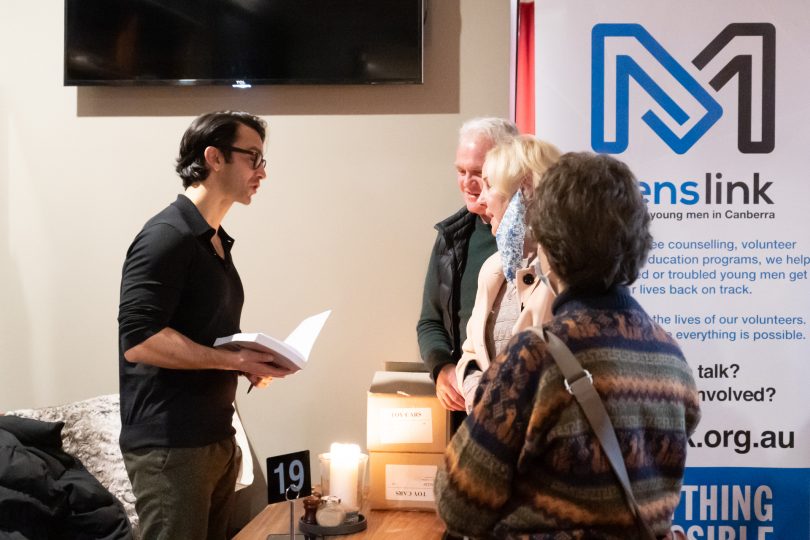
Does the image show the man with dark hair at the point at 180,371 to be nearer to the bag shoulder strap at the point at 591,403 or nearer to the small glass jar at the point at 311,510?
the small glass jar at the point at 311,510

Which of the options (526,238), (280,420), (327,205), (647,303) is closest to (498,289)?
(526,238)

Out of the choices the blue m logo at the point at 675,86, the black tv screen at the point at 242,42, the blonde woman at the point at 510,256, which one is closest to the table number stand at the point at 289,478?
the blonde woman at the point at 510,256

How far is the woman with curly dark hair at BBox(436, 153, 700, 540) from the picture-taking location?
125 centimetres

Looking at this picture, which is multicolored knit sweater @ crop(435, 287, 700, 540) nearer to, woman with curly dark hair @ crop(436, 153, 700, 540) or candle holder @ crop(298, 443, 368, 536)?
woman with curly dark hair @ crop(436, 153, 700, 540)

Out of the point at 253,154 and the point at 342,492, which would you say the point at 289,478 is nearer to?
the point at 342,492

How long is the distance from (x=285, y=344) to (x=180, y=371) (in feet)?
0.87

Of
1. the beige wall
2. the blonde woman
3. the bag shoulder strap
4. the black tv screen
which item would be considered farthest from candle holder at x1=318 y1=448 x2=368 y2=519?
the black tv screen

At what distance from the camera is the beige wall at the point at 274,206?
3158 mm

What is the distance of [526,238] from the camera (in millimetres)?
1951

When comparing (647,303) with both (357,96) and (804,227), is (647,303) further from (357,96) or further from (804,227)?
(357,96)

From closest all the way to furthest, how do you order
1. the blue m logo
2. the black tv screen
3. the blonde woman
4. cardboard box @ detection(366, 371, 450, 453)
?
the blonde woman < the blue m logo < cardboard box @ detection(366, 371, 450, 453) < the black tv screen

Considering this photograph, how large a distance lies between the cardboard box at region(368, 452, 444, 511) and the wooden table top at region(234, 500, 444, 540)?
0.03 meters

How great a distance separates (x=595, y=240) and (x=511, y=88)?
1.94m

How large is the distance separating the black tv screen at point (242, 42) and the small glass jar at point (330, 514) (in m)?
1.55
